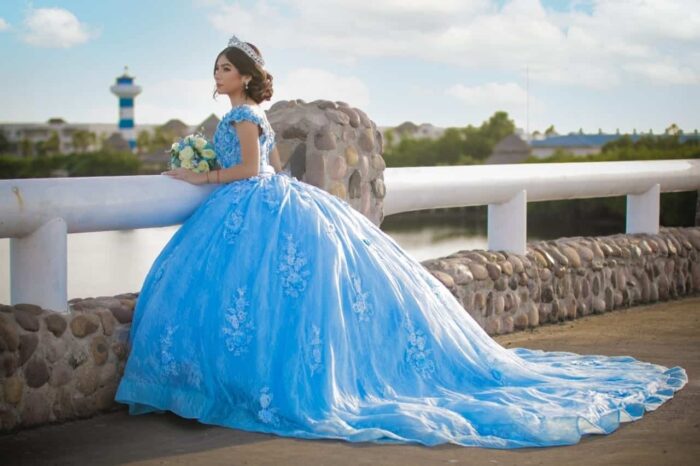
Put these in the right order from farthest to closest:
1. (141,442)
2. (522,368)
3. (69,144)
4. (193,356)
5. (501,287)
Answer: (69,144) → (501,287) → (522,368) → (193,356) → (141,442)

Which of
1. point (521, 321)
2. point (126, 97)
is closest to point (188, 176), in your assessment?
point (521, 321)

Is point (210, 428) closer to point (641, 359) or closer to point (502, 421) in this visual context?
point (502, 421)

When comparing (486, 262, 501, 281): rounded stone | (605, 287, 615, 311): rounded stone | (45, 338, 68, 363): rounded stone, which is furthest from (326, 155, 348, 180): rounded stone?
(605, 287, 615, 311): rounded stone

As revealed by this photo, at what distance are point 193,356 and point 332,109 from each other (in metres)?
1.87

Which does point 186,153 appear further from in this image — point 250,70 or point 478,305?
point 478,305

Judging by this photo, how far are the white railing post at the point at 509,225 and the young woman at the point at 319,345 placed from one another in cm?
206

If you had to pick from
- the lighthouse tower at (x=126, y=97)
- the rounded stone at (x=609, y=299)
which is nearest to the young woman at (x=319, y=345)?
the rounded stone at (x=609, y=299)

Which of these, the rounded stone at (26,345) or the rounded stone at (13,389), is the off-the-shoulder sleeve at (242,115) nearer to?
the rounded stone at (26,345)

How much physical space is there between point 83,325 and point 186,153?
93 cm

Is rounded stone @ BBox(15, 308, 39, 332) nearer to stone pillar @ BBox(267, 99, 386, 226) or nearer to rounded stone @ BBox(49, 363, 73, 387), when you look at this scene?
rounded stone @ BBox(49, 363, 73, 387)

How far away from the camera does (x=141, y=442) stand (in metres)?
3.97

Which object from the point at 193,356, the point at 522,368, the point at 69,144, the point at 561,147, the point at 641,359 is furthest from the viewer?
the point at 69,144

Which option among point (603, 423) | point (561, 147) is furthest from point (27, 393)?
point (561, 147)

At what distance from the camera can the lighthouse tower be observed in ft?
247
